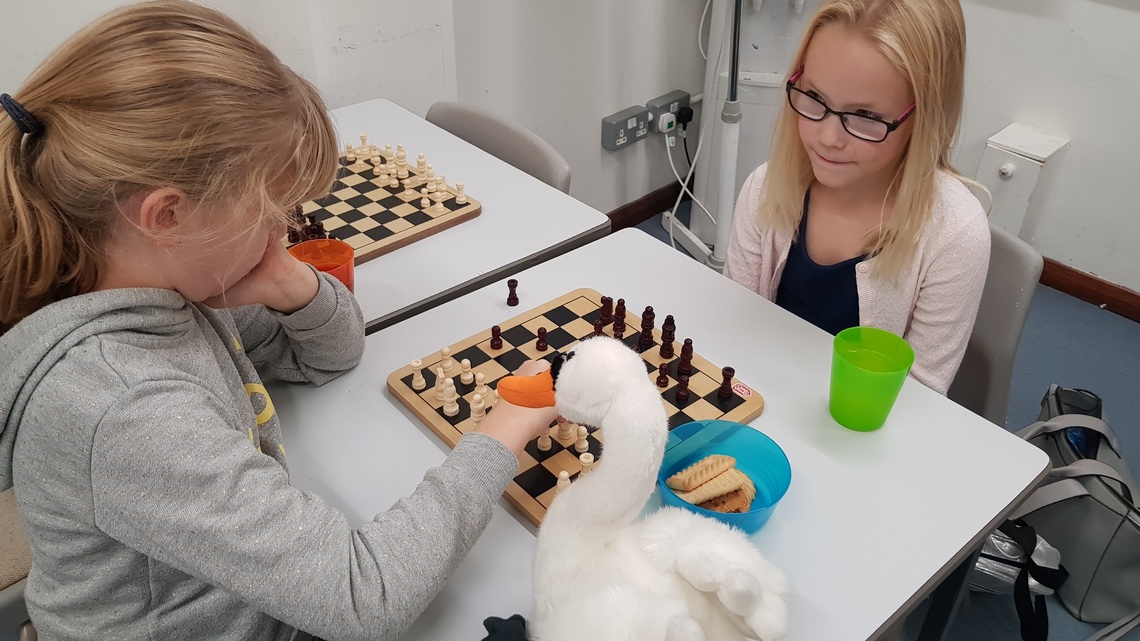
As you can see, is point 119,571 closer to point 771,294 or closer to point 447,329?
point 447,329

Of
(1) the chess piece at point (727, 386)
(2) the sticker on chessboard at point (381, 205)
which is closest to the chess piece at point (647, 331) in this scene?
(1) the chess piece at point (727, 386)

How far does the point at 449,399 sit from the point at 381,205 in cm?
58

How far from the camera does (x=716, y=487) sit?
2.65ft

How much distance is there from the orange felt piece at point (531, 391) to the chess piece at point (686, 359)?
223mm

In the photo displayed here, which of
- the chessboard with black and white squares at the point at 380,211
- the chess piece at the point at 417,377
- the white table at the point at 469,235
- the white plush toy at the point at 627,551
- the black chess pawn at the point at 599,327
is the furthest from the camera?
the chessboard with black and white squares at the point at 380,211

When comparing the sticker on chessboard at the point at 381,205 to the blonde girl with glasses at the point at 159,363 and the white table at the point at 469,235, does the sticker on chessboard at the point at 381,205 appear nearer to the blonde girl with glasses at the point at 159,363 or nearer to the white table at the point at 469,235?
the white table at the point at 469,235

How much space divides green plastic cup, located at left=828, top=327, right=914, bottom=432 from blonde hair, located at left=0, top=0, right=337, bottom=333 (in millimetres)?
646

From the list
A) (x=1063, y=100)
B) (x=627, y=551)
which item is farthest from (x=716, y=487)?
(x=1063, y=100)

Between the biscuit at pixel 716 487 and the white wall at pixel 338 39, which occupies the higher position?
the white wall at pixel 338 39

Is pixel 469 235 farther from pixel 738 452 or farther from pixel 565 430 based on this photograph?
pixel 738 452

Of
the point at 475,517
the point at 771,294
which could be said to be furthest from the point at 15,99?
the point at 771,294

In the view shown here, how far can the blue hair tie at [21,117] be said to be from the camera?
653 millimetres

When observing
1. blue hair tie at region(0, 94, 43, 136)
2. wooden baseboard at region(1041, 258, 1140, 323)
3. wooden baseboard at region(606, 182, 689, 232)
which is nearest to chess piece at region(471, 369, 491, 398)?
blue hair tie at region(0, 94, 43, 136)

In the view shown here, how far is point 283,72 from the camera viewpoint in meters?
0.74
